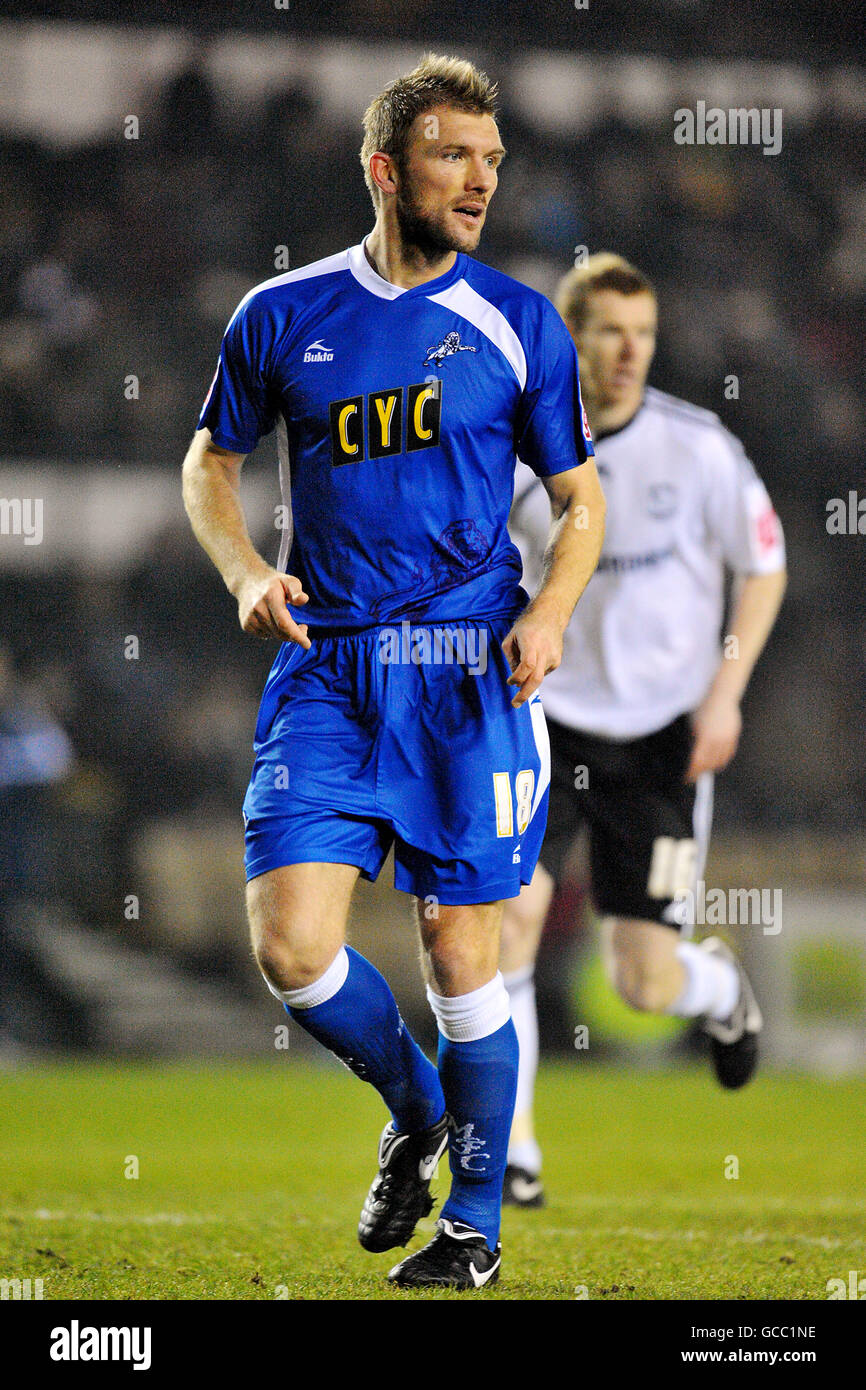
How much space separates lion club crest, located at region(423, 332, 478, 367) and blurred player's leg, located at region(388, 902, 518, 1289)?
0.99 metres

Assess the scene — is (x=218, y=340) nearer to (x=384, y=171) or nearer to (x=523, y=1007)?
(x=523, y=1007)

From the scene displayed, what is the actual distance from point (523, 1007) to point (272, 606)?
1951 mm

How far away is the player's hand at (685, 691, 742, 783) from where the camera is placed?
4.31 meters

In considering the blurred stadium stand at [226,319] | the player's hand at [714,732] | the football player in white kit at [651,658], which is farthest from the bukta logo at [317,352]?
the blurred stadium stand at [226,319]

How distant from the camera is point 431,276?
285cm

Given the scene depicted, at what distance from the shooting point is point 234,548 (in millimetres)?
2756

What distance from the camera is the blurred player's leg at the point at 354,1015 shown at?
8.57 feet

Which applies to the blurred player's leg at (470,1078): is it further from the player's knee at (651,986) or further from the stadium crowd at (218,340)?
the stadium crowd at (218,340)

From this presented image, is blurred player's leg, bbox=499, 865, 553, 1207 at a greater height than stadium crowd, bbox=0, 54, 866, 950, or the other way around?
stadium crowd, bbox=0, 54, 866, 950

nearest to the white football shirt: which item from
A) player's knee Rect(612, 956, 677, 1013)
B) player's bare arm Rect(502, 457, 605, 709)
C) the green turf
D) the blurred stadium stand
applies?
player's knee Rect(612, 956, 677, 1013)

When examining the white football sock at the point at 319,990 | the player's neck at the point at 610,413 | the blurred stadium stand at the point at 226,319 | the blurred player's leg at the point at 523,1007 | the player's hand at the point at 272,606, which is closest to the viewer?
the player's hand at the point at 272,606

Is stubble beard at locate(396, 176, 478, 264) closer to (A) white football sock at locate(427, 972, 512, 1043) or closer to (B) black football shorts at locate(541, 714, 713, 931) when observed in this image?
(A) white football sock at locate(427, 972, 512, 1043)

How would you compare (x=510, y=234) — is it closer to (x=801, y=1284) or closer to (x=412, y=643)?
(x=412, y=643)

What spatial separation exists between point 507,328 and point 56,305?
196 inches
